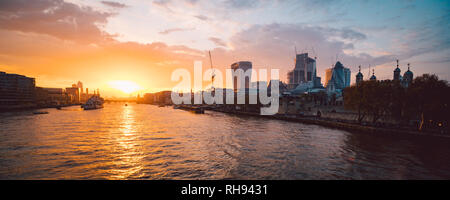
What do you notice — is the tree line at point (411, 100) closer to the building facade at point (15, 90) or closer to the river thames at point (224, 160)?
the river thames at point (224, 160)

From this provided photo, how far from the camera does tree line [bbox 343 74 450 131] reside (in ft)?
123

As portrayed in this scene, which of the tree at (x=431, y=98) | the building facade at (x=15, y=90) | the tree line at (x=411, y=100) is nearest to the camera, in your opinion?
the tree at (x=431, y=98)

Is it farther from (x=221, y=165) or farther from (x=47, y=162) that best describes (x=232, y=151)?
(x=47, y=162)

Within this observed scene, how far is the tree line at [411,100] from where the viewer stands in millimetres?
37500

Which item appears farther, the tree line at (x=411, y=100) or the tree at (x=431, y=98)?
the tree line at (x=411, y=100)

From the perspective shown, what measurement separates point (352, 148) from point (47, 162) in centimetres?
4184

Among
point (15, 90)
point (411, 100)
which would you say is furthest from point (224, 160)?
point (15, 90)

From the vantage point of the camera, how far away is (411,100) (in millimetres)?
40531

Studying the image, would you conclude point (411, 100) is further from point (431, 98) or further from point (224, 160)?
point (224, 160)

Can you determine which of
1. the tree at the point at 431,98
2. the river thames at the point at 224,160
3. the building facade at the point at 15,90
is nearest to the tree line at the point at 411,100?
the tree at the point at 431,98

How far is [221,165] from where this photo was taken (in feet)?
75.0

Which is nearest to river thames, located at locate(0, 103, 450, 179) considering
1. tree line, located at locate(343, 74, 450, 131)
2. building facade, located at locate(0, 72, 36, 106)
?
tree line, located at locate(343, 74, 450, 131)

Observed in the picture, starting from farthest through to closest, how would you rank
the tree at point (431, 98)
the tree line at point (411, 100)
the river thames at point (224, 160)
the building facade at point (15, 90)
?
the building facade at point (15, 90) < the tree line at point (411, 100) < the tree at point (431, 98) < the river thames at point (224, 160)
